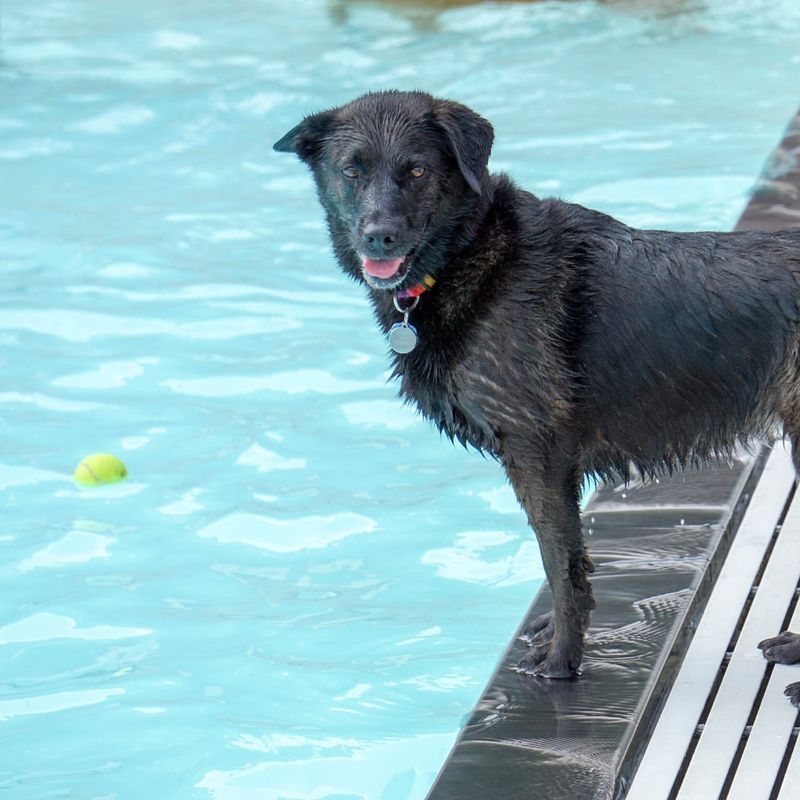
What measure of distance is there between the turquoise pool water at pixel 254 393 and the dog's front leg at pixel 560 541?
1.56ft

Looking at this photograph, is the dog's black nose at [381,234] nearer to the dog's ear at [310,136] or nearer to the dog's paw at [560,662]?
the dog's ear at [310,136]

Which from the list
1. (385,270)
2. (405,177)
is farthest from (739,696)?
(405,177)

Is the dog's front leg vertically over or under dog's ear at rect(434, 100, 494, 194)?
under

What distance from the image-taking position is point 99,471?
5.00 metres

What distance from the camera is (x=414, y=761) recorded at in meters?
3.46

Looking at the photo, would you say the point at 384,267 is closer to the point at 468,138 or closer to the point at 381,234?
the point at 381,234

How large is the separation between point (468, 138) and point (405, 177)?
19cm

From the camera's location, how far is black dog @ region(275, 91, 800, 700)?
125 inches

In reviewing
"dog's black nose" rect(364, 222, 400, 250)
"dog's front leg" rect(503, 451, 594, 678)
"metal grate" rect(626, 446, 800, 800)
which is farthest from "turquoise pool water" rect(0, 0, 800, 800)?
"dog's black nose" rect(364, 222, 400, 250)

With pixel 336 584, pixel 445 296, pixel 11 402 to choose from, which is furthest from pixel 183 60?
pixel 445 296

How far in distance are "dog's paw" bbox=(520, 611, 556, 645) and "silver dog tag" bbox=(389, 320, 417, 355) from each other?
2.79ft

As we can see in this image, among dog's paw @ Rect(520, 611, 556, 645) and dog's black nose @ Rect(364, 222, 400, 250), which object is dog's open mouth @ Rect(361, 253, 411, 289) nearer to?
dog's black nose @ Rect(364, 222, 400, 250)

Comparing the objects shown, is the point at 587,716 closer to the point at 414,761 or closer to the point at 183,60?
the point at 414,761

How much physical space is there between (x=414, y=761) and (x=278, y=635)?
2.44ft
